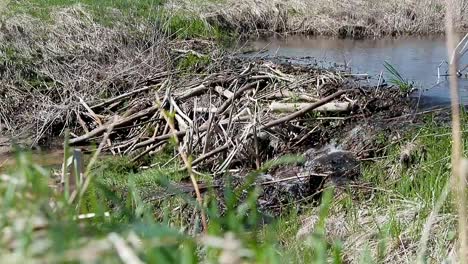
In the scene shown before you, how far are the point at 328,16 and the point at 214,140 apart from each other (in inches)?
374

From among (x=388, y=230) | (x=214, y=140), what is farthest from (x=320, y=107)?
(x=388, y=230)

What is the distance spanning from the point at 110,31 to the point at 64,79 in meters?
1.55

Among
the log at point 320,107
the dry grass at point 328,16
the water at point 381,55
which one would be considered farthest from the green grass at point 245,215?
the dry grass at point 328,16

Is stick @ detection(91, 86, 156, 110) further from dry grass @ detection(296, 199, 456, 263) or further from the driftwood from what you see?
dry grass @ detection(296, 199, 456, 263)

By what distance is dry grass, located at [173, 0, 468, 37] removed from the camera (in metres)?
15.6

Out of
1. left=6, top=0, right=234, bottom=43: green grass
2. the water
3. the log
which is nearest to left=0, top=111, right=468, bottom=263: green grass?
the log

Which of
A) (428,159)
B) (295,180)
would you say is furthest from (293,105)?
(428,159)

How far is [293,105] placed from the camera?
836 cm

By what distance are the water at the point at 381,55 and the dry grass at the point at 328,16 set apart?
687mm

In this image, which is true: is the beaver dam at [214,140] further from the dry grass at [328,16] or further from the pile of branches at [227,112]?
the dry grass at [328,16]

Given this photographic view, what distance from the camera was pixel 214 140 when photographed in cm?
788

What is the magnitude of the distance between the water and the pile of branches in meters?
1.24

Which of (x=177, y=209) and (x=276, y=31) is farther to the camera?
(x=276, y=31)

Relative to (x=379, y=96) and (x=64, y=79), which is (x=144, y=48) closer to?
(x=64, y=79)
